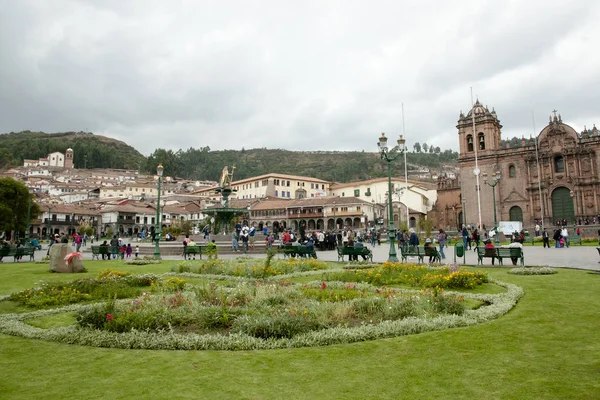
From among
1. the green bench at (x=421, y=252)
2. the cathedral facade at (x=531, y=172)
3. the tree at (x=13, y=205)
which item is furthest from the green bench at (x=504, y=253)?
the tree at (x=13, y=205)

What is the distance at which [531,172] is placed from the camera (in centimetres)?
5116

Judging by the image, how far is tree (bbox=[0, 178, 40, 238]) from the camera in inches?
1810

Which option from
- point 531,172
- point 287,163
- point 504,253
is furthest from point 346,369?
point 287,163

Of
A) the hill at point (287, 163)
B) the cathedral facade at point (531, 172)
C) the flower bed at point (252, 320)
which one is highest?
the hill at point (287, 163)

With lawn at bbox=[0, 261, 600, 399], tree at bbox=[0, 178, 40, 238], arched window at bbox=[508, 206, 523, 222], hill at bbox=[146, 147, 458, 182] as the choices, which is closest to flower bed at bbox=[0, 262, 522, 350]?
Answer: lawn at bbox=[0, 261, 600, 399]

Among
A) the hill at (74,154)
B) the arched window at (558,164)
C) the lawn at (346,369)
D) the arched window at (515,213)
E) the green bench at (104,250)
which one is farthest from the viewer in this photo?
the hill at (74,154)

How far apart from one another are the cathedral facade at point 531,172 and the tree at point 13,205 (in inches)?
2061

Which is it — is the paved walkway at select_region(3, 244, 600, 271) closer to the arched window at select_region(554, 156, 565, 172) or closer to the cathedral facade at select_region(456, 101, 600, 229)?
the cathedral facade at select_region(456, 101, 600, 229)

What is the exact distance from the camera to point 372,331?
6352mm

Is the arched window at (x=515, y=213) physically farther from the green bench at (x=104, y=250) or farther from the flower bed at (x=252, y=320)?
the flower bed at (x=252, y=320)

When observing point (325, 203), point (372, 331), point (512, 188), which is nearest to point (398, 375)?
point (372, 331)

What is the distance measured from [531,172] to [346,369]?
54063 mm

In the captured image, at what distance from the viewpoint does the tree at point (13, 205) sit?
45969 mm

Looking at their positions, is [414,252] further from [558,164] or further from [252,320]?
[558,164]
